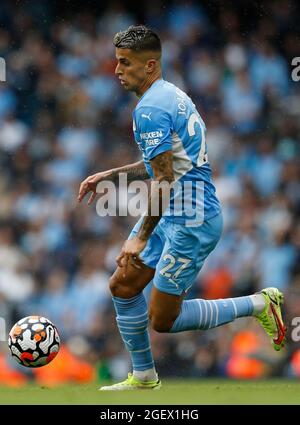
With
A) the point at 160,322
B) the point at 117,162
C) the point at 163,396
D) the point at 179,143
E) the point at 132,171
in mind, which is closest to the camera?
the point at 163,396

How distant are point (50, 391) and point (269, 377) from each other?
3.58 metres

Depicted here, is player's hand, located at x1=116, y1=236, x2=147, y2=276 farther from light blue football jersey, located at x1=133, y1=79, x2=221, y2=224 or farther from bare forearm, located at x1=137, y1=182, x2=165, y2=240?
light blue football jersey, located at x1=133, y1=79, x2=221, y2=224

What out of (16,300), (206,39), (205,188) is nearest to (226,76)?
(206,39)

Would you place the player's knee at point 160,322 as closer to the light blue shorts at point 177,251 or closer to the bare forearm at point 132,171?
the light blue shorts at point 177,251

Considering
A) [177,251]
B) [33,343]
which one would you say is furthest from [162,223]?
[33,343]

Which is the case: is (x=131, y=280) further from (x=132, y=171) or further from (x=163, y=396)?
(x=163, y=396)

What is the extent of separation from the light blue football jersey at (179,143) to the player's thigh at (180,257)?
0.07 metres

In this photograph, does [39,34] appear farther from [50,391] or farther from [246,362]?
[50,391]

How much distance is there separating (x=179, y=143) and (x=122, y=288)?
0.95 metres

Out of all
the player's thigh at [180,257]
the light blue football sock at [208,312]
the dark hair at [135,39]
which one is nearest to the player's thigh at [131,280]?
the player's thigh at [180,257]

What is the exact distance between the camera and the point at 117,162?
11.8m

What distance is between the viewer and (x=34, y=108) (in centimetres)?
1241

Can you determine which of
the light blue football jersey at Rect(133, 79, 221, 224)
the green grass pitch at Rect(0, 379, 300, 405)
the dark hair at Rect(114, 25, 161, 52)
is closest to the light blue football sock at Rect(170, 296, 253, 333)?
the green grass pitch at Rect(0, 379, 300, 405)

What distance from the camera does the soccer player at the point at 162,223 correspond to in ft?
19.1
